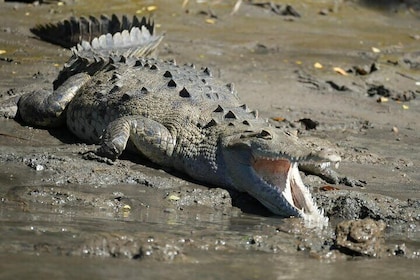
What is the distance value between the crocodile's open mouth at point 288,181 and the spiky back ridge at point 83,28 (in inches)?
161

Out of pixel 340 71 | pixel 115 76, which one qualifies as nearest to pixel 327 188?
pixel 115 76

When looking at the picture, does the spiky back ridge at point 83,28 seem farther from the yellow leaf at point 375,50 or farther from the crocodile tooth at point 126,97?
the yellow leaf at point 375,50

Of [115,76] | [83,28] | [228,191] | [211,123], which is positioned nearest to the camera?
[228,191]

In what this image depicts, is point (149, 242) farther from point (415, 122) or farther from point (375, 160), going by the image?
point (415, 122)

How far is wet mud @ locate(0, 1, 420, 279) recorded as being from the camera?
5691 mm

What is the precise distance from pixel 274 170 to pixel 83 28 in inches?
195

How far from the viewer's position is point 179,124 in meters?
8.05

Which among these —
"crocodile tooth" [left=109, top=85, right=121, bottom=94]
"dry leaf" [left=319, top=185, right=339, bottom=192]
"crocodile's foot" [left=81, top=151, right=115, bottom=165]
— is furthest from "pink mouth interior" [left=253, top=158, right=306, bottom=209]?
"crocodile tooth" [left=109, top=85, right=121, bottom=94]

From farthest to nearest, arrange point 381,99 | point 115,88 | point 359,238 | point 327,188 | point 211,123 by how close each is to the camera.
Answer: point 381,99 → point 115,88 → point 211,123 → point 327,188 → point 359,238

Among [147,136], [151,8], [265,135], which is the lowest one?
[151,8]

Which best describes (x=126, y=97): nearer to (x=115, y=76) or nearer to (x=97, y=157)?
(x=115, y=76)

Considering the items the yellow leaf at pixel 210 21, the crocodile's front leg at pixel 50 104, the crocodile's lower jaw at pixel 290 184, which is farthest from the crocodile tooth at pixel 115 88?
the yellow leaf at pixel 210 21

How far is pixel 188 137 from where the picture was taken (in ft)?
26.0

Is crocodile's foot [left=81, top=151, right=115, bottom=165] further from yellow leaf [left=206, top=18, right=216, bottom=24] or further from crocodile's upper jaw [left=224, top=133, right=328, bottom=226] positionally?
yellow leaf [left=206, top=18, right=216, bottom=24]
